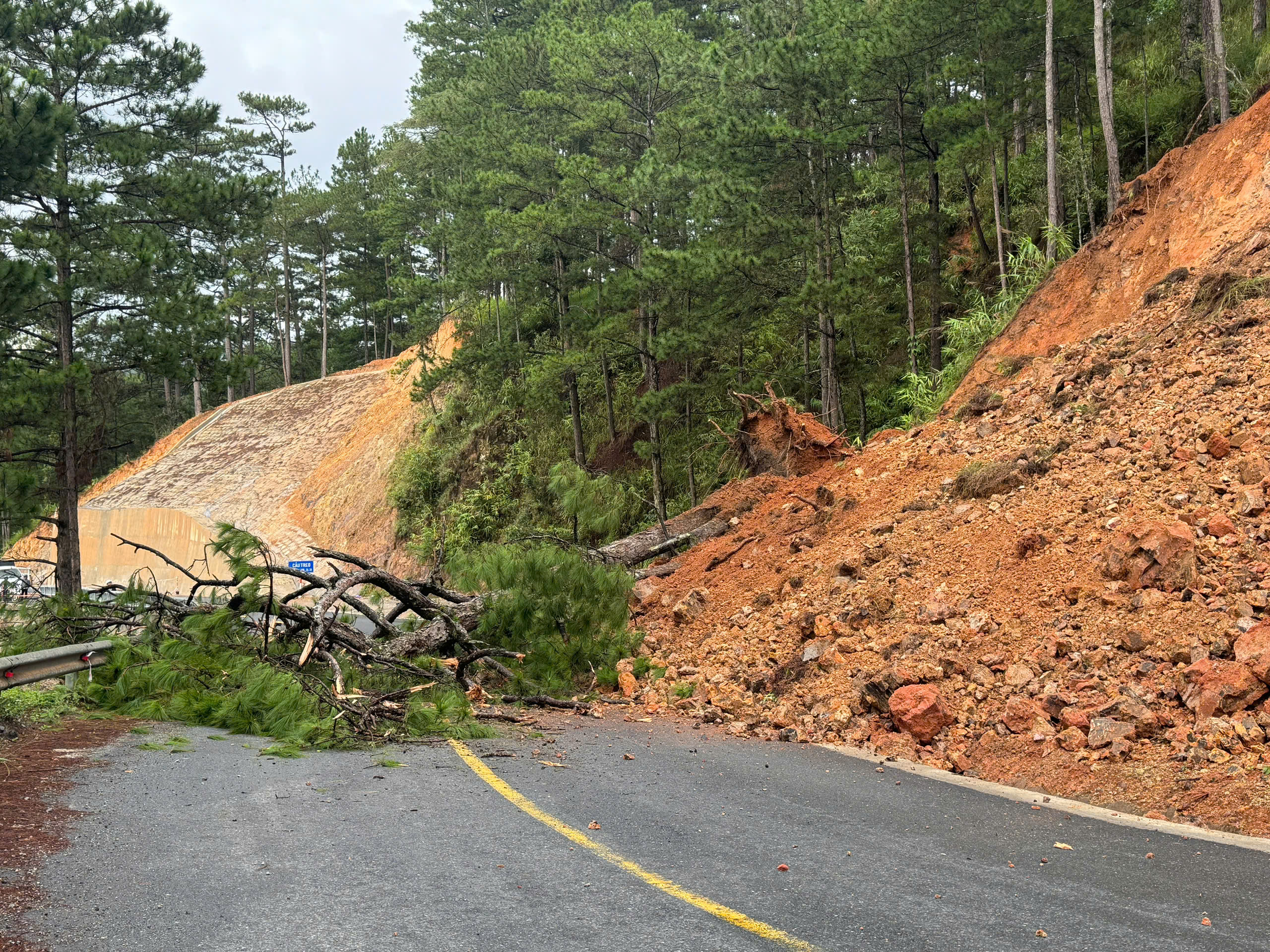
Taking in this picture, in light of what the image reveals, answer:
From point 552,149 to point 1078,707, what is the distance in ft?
71.4

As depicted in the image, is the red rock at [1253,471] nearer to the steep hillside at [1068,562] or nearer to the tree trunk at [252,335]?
the steep hillside at [1068,562]

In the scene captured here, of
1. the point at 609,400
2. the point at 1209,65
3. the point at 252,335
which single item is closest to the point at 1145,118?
the point at 1209,65

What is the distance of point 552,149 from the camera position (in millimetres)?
25797

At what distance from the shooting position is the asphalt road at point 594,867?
3.76 meters

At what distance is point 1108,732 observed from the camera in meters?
7.12

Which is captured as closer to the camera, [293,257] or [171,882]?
[171,882]

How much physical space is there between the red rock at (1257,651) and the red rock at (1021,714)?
4.83 ft

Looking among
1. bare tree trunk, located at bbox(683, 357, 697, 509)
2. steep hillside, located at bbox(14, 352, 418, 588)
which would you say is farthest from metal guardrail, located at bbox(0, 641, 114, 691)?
steep hillside, located at bbox(14, 352, 418, 588)

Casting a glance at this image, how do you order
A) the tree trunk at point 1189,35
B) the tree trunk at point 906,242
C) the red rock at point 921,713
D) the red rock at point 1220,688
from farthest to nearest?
the tree trunk at point 1189,35 → the tree trunk at point 906,242 → the red rock at point 921,713 → the red rock at point 1220,688

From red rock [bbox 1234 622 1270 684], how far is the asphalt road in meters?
1.99

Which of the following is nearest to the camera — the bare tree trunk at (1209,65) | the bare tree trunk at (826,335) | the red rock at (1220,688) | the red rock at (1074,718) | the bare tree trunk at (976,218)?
the red rock at (1220,688)

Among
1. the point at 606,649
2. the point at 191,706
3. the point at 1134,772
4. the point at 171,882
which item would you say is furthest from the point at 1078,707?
the point at 191,706

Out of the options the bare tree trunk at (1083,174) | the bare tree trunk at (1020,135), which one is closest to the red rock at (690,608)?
the bare tree trunk at (1083,174)

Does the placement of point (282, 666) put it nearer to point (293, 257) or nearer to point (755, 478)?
point (755, 478)
